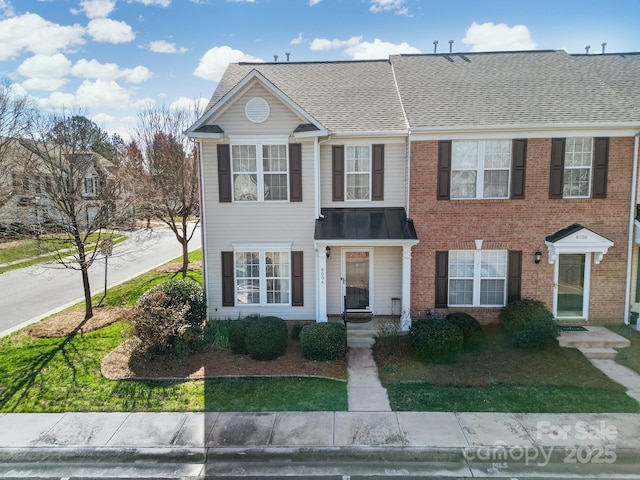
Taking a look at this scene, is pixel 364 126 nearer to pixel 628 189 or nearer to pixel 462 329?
pixel 462 329

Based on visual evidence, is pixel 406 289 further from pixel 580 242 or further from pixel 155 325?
pixel 155 325

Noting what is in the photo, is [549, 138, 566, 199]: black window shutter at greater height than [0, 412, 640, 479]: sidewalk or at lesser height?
greater

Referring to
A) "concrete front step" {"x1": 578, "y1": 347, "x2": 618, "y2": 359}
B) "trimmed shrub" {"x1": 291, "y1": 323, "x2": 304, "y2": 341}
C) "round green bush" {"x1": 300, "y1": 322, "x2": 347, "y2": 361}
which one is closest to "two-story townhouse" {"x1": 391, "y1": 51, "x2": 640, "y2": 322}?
"concrete front step" {"x1": 578, "y1": 347, "x2": 618, "y2": 359}

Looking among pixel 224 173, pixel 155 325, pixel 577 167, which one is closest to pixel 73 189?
pixel 224 173

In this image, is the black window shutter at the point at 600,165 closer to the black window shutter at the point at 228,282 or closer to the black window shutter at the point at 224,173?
the black window shutter at the point at 224,173

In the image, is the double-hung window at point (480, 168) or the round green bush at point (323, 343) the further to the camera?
the double-hung window at point (480, 168)

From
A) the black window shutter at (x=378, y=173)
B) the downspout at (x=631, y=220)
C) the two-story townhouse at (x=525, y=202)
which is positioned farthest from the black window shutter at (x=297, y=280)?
the downspout at (x=631, y=220)

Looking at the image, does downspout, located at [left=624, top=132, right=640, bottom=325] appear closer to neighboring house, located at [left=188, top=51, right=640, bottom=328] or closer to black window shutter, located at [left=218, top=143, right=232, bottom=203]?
neighboring house, located at [left=188, top=51, right=640, bottom=328]
